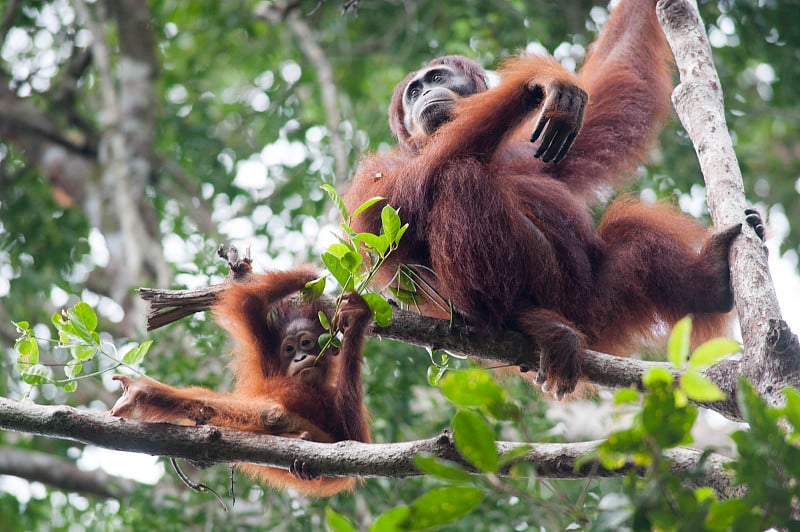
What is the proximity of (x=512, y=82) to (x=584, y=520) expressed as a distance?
7.08ft

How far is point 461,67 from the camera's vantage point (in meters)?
4.85

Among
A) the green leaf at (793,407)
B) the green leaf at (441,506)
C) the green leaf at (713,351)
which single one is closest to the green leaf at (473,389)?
the green leaf at (441,506)

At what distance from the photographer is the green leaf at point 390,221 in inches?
114

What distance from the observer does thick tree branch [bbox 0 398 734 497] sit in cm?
266

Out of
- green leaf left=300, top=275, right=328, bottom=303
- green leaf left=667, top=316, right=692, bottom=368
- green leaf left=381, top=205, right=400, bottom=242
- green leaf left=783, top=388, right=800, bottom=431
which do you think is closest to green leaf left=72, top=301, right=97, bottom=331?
green leaf left=300, top=275, right=328, bottom=303

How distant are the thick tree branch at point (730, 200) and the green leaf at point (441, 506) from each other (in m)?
1.31

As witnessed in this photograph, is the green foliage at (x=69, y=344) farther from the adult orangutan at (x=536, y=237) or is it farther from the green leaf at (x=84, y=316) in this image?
the adult orangutan at (x=536, y=237)

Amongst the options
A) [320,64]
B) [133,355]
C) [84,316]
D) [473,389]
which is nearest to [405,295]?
[133,355]

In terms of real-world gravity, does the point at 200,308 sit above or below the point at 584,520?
below

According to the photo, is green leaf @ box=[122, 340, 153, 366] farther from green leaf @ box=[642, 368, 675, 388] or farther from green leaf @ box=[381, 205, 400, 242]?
green leaf @ box=[642, 368, 675, 388]

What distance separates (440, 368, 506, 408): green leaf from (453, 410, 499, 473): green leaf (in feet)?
0.18

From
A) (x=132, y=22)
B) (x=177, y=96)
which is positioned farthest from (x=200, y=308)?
(x=177, y=96)

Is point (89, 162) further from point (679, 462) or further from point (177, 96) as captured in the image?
A: point (679, 462)

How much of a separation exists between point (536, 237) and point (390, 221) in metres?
0.94
